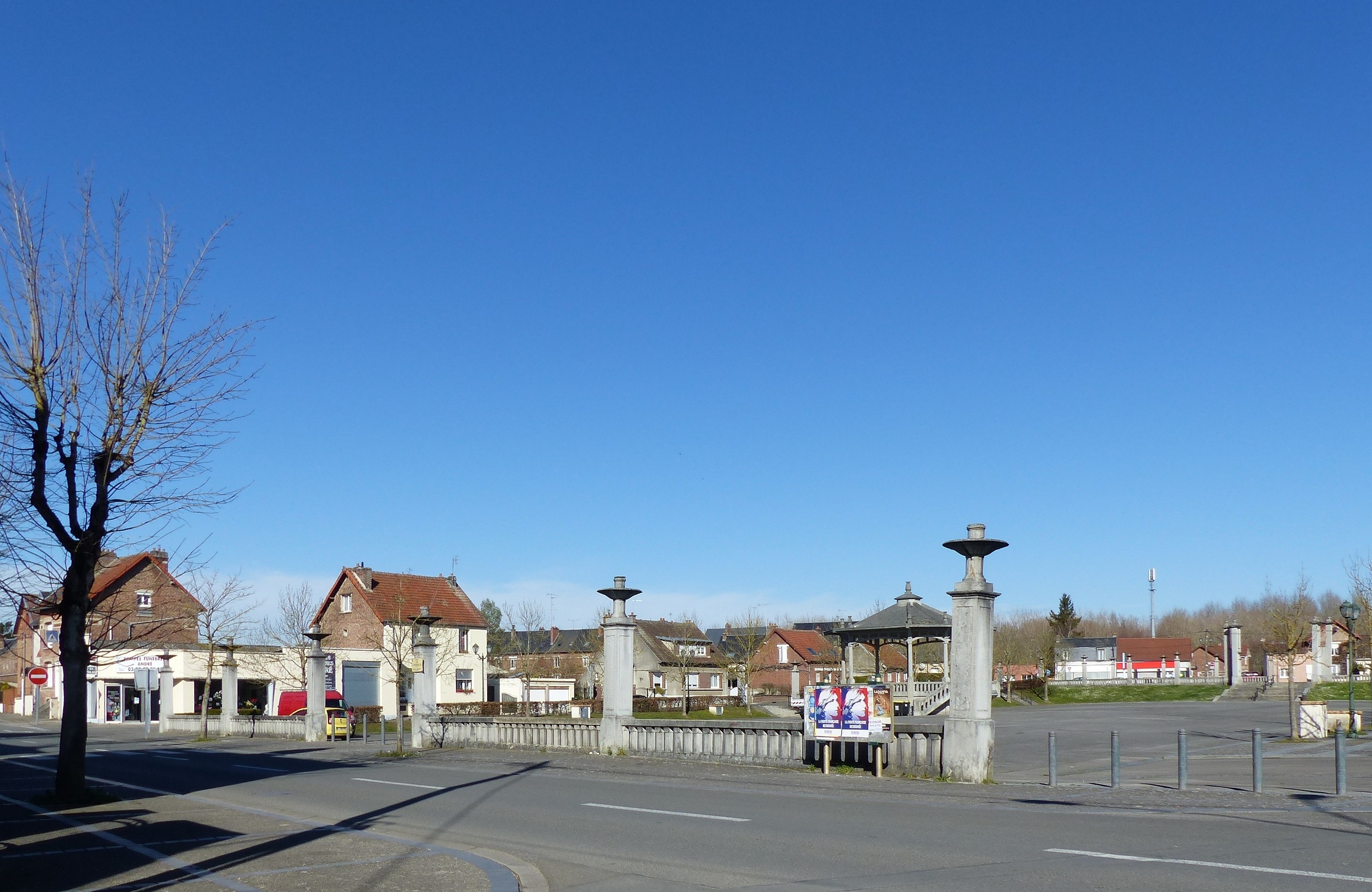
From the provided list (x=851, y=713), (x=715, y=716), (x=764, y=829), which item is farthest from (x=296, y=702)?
(x=764, y=829)

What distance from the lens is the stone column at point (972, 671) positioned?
17797 mm

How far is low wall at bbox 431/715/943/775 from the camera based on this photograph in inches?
751

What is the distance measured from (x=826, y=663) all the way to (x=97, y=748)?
68.2m

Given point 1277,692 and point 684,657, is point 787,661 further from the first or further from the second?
point 1277,692

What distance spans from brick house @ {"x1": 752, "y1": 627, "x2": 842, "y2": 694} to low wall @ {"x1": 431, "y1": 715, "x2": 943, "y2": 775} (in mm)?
62596

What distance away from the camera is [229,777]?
23.0 m

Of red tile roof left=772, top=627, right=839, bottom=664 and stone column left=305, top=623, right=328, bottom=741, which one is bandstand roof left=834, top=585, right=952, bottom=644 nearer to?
stone column left=305, top=623, right=328, bottom=741

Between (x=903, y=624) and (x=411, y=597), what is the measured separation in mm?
38158

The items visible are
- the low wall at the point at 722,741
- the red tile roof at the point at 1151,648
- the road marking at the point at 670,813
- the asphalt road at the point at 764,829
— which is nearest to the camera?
the asphalt road at the point at 764,829

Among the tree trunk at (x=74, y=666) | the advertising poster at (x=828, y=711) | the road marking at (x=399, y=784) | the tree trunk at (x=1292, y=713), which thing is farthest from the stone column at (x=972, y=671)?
the tree trunk at (x=1292, y=713)

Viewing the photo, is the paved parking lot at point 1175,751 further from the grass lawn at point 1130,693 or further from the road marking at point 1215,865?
the grass lawn at point 1130,693

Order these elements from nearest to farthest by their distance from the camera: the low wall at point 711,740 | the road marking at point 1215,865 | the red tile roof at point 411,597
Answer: the road marking at point 1215,865 < the low wall at point 711,740 < the red tile roof at point 411,597

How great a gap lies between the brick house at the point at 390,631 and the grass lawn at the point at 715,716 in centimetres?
1284

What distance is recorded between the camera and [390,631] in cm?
6353
